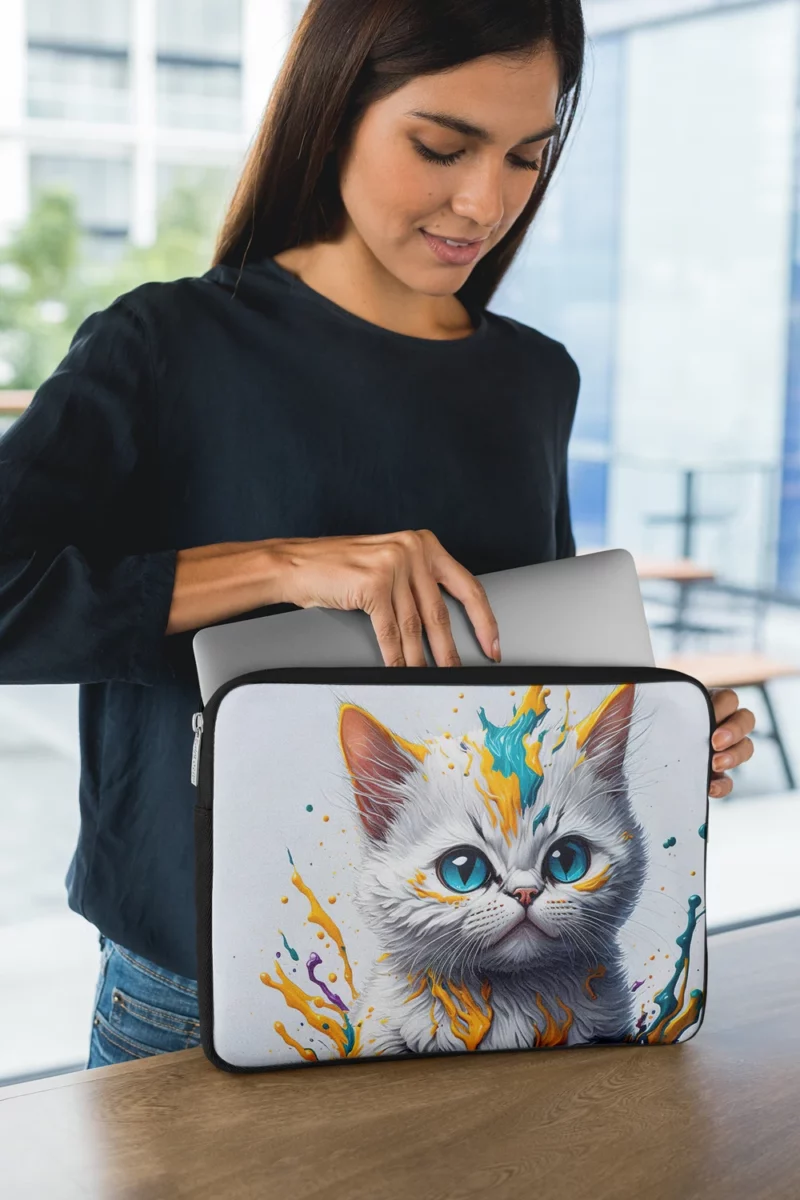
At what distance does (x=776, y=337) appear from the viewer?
3.99 metres

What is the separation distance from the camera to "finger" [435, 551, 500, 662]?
678 millimetres

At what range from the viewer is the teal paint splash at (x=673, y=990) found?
0.69 m

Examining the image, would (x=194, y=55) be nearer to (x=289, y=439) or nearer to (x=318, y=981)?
(x=289, y=439)

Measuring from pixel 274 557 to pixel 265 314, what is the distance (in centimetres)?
26

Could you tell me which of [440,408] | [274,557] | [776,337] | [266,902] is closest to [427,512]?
[440,408]

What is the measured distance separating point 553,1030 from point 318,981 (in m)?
0.13

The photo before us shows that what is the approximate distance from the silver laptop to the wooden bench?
Result: 272 cm

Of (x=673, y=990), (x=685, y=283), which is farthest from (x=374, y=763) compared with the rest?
(x=685, y=283)

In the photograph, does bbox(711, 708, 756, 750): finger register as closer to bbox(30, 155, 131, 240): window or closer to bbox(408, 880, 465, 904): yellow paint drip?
bbox(408, 880, 465, 904): yellow paint drip

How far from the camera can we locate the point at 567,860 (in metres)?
0.66

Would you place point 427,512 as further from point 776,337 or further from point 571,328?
point 571,328

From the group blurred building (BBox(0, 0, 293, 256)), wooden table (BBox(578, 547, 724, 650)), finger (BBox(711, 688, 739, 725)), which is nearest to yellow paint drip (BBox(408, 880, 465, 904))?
finger (BBox(711, 688, 739, 725))

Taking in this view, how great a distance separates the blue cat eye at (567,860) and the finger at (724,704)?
165mm

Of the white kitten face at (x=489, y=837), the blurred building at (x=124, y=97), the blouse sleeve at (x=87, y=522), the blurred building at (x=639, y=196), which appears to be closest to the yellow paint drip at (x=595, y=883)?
the white kitten face at (x=489, y=837)
